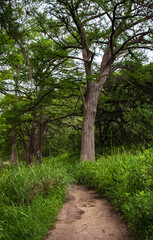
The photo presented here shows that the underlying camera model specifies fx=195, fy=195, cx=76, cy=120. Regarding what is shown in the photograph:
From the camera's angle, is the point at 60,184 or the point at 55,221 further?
the point at 60,184

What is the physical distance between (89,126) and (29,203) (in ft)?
18.3

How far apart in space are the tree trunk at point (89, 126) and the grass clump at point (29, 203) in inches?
143

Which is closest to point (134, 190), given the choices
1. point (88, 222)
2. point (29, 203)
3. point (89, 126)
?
point (88, 222)

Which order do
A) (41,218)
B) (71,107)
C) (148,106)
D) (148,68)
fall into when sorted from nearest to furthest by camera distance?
(41,218) < (148,106) < (148,68) < (71,107)

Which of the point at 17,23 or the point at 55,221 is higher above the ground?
the point at 17,23

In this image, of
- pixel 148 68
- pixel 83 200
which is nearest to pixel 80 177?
pixel 83 200

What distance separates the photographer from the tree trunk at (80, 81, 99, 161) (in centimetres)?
841

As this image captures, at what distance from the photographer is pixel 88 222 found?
3342 mm

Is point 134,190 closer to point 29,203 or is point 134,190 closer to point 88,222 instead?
point 88,222

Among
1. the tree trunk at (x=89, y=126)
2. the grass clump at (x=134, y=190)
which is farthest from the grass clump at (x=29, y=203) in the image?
the tree trunk at (x=89, y=126)

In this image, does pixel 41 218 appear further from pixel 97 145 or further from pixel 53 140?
pixel 53 140

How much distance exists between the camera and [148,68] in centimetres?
942

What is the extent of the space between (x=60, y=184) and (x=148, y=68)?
289 inches

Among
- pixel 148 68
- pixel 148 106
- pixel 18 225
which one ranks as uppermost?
pixel 148 68
